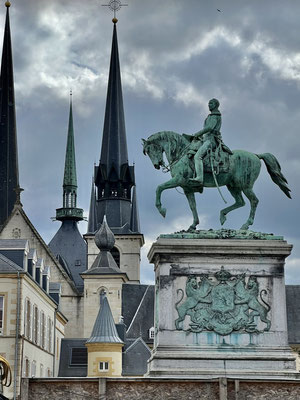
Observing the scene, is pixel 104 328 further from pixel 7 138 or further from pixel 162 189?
pixel 162 189

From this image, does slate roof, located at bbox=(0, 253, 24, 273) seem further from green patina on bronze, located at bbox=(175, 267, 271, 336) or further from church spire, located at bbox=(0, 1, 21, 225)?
church spire, located at bbox=(0, 1, 21, 225)

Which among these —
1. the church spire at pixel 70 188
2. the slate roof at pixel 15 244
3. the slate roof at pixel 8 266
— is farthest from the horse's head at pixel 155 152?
the church spire at pixel 70 188

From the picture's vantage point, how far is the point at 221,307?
21078 mm

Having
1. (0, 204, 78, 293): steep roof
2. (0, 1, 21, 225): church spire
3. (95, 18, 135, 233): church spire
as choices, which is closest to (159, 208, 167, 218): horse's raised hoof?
(0, 204, 78, 293): steep roof

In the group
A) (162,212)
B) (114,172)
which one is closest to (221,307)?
(162,212)

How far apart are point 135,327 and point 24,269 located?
103 feet

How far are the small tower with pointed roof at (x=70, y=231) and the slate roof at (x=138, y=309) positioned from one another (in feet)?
14.1

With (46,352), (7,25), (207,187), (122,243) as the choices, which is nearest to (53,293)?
(46,352)

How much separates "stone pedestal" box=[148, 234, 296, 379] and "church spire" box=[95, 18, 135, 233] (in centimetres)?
7136

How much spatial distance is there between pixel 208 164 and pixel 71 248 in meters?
76.3

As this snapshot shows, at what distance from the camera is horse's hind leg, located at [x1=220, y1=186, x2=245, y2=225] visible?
2298 centimetres

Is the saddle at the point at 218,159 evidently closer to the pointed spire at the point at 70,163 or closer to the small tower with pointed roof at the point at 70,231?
the small tower with pointed roof at the point at 70,231

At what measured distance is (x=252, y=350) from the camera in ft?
68.0

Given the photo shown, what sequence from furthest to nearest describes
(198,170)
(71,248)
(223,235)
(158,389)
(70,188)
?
(70,188), (71,248), (198,170), (223,235), (158,389)
